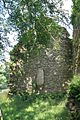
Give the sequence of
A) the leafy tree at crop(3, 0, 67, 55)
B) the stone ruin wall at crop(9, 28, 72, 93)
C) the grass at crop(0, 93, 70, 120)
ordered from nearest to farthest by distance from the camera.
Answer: the leafy tree at crop(3, 0, 67, 55)
the grass at crop(0, 93, 70, 120)
the stone ruin wall at crop(9, 28, 72, 93)

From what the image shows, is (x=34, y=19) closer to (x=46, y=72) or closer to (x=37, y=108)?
(x=37, y=108)

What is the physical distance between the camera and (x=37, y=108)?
15.2 m

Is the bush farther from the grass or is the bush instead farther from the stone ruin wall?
the stone ruin wall

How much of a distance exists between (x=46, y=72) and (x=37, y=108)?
4.85 metres

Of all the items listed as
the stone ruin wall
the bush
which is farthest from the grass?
the stone ruin wall

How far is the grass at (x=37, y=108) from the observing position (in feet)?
43.8

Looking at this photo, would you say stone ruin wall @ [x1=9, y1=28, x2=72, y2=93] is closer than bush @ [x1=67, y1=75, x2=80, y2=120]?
No

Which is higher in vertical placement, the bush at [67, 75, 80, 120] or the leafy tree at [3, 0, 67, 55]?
the leafy tree at [3, 0, 67, 55]

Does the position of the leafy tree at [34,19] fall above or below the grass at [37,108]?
above

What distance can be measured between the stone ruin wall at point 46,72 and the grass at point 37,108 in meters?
1.26

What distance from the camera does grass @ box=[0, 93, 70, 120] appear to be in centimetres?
1334

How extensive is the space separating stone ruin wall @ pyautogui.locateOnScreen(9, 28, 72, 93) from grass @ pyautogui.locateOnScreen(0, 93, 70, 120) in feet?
4.13

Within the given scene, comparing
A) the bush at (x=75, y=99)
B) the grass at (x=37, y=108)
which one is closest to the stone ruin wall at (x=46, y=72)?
the grass at (x=37, y=108)

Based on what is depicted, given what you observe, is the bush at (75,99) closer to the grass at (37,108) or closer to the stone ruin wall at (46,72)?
the grass at (37,108)
